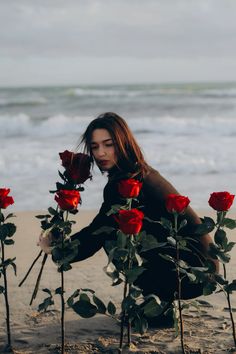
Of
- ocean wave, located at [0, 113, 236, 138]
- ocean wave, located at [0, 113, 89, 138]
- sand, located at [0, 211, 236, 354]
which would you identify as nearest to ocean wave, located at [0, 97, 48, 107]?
ocean wave, located at [0, 113, 89, 138]

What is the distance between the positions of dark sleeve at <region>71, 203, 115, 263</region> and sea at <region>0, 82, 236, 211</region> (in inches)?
171

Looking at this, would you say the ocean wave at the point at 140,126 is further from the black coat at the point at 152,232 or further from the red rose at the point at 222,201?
the red rose at the point at 222,201

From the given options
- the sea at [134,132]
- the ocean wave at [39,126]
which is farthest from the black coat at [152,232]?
the ocean wave at [39,126]

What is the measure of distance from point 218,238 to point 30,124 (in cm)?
1820

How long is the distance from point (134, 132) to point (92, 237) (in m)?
14.6

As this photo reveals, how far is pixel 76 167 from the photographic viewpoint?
307 cm

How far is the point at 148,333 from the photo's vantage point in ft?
11.8

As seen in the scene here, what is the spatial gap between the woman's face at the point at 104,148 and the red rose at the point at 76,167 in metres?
Result: 0.32

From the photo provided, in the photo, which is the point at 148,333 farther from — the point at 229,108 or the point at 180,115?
the point at 229,108

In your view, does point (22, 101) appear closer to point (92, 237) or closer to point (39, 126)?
point (39, 126)

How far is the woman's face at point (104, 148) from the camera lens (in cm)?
342

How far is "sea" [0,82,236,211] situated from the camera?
29.7ft

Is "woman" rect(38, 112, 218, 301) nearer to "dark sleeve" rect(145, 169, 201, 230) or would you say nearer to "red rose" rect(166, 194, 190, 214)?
"dark sleeve" rect(145, 169, 201, 230)

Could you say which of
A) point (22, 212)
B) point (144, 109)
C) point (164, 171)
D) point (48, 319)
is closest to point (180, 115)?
point (144, 109)
